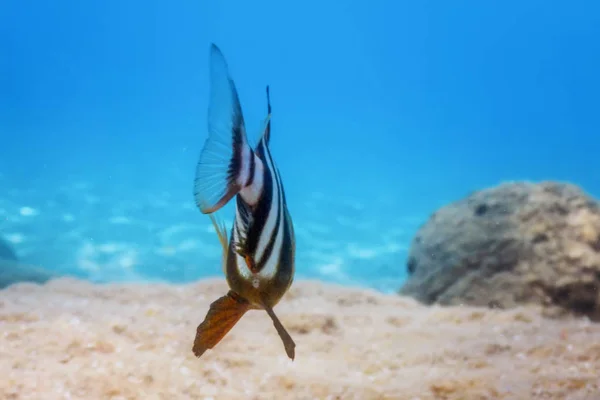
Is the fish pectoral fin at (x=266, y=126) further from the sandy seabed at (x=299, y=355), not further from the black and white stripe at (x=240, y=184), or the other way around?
the sandy seabed at (x=299, y=355)

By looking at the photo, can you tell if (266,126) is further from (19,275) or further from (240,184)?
(19,275)

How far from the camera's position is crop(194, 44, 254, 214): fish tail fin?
0.96m

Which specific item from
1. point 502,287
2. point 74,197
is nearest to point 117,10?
point 74,197

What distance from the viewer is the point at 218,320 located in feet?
3.82

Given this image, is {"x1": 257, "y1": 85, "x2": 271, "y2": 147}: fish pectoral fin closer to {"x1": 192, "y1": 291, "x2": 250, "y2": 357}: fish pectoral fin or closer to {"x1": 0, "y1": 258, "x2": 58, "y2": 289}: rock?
{"x1": 192, "y1": 291, "x2": 250, "y2": 357}: fish pectoral fin

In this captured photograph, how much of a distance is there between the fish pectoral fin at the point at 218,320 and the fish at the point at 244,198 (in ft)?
0.18

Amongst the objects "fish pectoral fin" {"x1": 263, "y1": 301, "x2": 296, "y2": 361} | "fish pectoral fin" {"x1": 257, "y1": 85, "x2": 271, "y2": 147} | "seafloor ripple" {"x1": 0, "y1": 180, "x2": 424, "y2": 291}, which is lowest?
"fish pectoral fin" {"x1": 263, "y1": 301, "x2": 296, "y2": 361}

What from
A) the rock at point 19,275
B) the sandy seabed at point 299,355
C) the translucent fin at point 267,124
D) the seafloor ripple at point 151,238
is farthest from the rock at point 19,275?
the translucent fin at point 267,124

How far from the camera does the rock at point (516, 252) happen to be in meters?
4.71

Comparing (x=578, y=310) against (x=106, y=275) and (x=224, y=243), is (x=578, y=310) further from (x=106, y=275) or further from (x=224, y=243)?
(x=106, y=275)

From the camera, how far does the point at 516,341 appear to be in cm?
330

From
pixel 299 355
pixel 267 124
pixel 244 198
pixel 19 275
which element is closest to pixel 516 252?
pixel 299 355

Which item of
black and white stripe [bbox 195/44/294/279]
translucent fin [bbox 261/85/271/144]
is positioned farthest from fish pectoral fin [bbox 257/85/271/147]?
black and white stripe [bbox 195/44/294/279]

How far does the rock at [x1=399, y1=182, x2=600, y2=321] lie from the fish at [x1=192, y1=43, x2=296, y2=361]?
4330 mm
